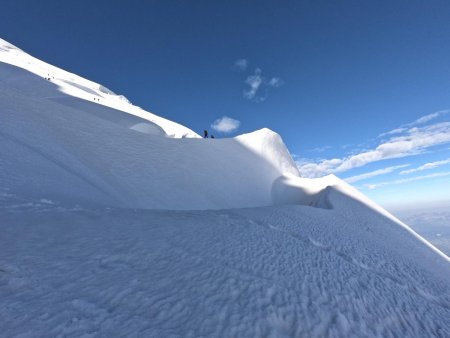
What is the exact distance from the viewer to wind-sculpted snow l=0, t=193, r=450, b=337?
179 cm

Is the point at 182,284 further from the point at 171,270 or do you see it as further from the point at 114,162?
the point at 114,162

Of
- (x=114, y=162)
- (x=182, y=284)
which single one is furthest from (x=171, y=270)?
(x=114, y=162)

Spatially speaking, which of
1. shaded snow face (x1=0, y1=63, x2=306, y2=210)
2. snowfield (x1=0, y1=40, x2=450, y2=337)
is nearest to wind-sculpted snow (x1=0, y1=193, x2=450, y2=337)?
snowfield (x1=0, y1=40, x2=450, y2=337)

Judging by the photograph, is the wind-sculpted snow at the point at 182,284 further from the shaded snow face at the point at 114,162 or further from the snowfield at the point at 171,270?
the shaded snow face at the point at 114,162

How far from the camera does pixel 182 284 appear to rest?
2.29m

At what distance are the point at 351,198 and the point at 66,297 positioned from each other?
1197 centimetres

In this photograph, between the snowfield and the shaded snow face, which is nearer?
the snowfield

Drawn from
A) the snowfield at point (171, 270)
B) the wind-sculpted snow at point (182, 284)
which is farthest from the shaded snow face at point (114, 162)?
the wind-sculpted snow at point (182, 284)

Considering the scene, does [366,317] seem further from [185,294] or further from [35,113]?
[35,113]

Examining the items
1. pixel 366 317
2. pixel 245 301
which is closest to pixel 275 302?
pixel 245 301

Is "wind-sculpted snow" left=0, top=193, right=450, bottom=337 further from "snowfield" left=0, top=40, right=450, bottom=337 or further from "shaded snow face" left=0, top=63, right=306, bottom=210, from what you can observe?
"shaded snow face" left=0, top=63, right=306, bottom=210

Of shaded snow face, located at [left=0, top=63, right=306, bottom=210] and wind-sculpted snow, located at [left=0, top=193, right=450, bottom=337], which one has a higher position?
shaded snow face, located at [left=0, top=63, right=306, bottom=210]

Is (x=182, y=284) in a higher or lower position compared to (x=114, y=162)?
lower

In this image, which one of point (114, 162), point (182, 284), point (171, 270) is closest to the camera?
point (182, 284)
